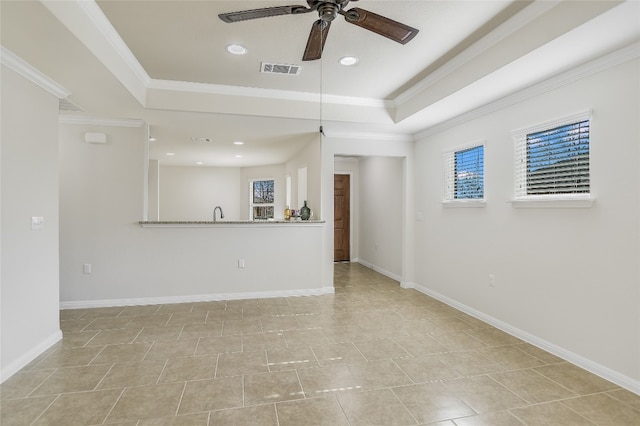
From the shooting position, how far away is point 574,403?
84.0 inches

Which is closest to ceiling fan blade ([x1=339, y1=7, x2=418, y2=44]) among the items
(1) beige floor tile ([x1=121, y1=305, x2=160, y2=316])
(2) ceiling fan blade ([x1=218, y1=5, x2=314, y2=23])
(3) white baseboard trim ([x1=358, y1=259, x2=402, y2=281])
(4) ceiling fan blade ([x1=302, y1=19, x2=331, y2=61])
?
(4) ceiling fan blade ([x1=302, y1=19, x2=331, y2=61])

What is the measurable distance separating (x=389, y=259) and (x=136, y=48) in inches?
190

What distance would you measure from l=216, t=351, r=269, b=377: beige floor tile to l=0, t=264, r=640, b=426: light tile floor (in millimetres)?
14

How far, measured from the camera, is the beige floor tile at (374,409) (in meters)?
1.95

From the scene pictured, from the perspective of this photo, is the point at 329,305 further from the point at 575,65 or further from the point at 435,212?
the point at 575,65

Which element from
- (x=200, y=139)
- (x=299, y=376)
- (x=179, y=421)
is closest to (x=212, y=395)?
(x=179, y=421)

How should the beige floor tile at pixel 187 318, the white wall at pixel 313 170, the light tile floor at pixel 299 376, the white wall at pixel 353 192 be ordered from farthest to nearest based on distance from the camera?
the white wall at pixel 353 192 → the white wall at pixel 313 170 → the beige floor tile at pixel 187 318 → the light tile floor at pixel 299 376

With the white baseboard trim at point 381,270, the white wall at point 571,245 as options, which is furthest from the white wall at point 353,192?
the white wall at point 571,245

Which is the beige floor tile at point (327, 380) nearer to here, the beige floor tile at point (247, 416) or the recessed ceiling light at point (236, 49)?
the beige floor tile at point (247, 416)

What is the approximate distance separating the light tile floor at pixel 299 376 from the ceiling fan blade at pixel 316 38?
2.42 m

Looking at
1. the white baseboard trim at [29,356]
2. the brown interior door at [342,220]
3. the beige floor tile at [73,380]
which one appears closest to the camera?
the beige floor tile at [73,380]

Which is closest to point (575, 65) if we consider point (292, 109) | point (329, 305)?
point (292, 109)

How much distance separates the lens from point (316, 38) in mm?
2227

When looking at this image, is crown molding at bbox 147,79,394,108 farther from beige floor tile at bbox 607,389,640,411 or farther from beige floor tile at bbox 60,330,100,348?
beige floor tile at bbox 607,389,640,411
